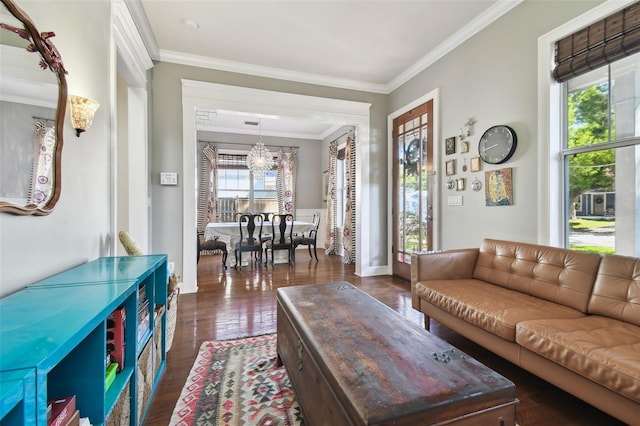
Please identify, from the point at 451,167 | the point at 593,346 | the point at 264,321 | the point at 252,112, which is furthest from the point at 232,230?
the point at 593,346

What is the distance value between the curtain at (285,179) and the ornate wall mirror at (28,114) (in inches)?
223

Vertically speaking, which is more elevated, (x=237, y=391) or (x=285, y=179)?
(x=285, y=179)

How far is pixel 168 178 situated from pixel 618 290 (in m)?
4.22

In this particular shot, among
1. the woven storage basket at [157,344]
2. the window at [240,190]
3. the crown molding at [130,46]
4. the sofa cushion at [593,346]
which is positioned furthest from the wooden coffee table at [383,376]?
the window at [240,190]

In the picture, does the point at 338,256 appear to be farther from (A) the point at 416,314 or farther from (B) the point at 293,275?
(A) the point at 416,314

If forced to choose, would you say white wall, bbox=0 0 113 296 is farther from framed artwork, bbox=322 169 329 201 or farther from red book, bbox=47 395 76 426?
framed artwork, bbox=322 169 329 201

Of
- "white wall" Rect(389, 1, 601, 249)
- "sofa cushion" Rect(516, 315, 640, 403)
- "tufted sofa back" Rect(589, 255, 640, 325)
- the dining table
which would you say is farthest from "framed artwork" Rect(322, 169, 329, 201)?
"sofa cushion" Rect(516, 315, 640, 403)

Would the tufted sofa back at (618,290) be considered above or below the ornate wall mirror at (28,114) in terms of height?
below

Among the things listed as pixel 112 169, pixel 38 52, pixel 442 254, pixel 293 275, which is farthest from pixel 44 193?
pixel 293 275

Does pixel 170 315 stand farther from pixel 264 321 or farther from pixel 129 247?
pixel 264 321

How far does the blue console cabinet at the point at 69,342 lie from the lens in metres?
0.60

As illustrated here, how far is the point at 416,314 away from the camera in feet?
9.27

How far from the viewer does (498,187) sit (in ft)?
8.82

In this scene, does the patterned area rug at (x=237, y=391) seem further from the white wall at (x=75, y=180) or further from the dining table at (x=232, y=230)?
the dining table at (x=232, y=230)
